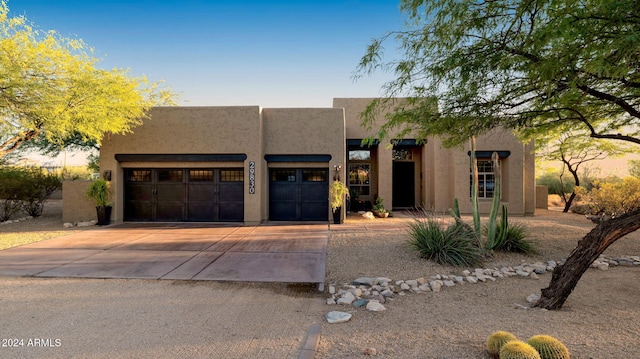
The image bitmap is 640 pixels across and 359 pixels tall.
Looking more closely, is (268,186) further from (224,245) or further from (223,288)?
(223,288)

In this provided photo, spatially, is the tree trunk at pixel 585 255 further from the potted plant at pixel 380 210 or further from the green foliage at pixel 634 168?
the green foliage at pixel 634 168

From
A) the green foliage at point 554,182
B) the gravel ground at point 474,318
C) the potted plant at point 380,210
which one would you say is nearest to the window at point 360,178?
the potted plant at point 380,210

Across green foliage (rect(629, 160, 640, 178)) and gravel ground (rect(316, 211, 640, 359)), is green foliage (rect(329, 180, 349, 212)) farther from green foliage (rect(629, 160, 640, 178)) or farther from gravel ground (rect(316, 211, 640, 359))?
green foliage (rect(629, 160, 640, 178))

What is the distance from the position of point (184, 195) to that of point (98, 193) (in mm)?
2787

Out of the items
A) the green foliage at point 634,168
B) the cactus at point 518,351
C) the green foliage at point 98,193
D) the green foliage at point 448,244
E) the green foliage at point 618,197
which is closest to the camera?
the cactus at point 518,351

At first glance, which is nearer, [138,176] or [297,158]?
[297,158]

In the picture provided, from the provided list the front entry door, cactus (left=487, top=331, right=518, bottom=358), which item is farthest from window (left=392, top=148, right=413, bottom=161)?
cactus (left=487, top=331, right=518, bottom=358)

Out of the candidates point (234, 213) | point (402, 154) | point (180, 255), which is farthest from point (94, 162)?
point (402, 154)

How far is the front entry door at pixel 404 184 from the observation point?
655 inches

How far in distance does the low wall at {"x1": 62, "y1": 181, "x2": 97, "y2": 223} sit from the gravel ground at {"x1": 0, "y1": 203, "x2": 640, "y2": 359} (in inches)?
281

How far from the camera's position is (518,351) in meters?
2.70

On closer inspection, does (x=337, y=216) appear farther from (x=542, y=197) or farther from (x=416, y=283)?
(x=542, y=197)

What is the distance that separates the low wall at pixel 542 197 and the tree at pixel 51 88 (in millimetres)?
19163

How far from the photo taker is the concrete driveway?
19.3 ft
